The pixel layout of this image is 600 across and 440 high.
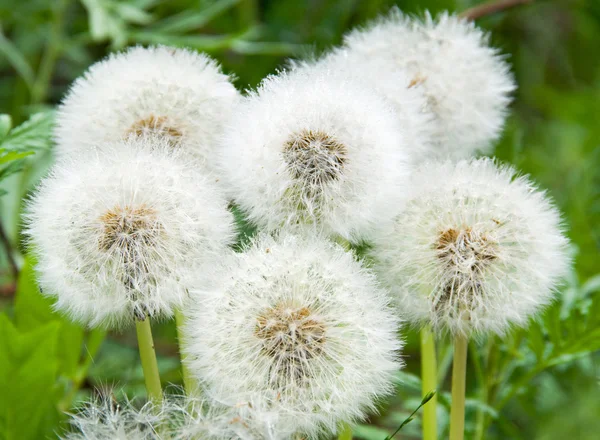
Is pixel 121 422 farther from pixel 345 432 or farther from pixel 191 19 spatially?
pixel 191 19

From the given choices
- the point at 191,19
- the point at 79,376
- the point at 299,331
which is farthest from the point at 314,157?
the point at 191,19

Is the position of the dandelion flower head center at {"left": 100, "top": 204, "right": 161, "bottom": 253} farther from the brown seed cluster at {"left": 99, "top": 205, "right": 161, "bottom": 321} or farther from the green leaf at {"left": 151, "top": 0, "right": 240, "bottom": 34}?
the green leaf at {"left": 151, "top": 0, "right": 240, "bottom": 34}

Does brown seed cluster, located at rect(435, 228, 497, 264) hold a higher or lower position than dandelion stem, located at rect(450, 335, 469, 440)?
higher

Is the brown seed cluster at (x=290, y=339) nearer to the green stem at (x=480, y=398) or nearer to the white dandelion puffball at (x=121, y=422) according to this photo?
the white dandelion puffball at (x=121, y=422)

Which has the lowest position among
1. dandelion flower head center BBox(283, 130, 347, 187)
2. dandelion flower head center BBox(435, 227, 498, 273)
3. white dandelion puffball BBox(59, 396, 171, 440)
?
white dandelion puffball BBox(59, 396, 171, 440)

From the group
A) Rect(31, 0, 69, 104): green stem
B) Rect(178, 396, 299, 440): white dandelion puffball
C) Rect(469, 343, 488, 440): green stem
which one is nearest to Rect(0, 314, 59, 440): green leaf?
Rect(178, 396, 299, 440): white dandelion puffball

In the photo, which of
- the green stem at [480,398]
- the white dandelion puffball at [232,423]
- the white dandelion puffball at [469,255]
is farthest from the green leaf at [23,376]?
the green stem at [480,398]
